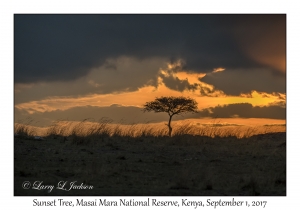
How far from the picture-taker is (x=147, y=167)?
598 inches

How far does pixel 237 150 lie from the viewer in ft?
63.8

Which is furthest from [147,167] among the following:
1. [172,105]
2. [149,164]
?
[172,105]

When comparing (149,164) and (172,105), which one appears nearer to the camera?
(149,164)

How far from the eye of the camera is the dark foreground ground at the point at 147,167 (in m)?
12.2

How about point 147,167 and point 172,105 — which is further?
point 172,105

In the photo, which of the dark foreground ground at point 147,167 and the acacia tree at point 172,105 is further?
the acacia tree at point 172,105

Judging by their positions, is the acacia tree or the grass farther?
the acacia tree

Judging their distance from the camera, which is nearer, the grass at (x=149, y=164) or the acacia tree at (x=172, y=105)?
the grass at (x=149, y=164)

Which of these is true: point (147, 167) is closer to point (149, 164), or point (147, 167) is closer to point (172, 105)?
point (149, 164)

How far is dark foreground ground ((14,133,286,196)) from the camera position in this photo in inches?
481

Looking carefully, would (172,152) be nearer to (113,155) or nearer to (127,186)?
(113,155)
